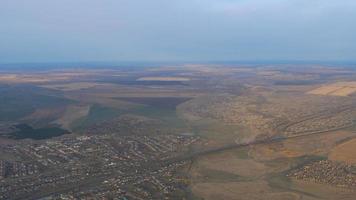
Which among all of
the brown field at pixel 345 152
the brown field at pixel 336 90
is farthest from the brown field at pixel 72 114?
the brown field at pixel 336 90

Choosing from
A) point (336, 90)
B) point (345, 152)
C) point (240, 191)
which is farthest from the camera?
point (336, 90)

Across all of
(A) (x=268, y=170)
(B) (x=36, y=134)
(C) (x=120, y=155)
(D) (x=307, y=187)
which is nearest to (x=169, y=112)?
(B) (x=36, y=134)

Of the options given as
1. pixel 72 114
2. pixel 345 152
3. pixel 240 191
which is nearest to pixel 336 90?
pixel 72 114

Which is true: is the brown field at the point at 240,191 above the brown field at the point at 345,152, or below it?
below

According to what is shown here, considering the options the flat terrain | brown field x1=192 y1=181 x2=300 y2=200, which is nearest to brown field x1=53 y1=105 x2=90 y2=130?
the flat terrain

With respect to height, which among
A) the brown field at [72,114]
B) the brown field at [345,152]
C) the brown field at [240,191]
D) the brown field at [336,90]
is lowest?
the brown field at [240,191]

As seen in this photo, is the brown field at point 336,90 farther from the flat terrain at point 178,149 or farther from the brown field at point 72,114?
the brown field at point 72,114

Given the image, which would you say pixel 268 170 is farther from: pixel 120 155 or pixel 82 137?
pixel 82 137

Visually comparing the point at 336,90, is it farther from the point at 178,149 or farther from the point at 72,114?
the point at 178,149

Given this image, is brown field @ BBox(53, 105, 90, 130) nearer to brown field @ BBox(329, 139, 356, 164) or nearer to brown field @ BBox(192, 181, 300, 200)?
brown field @ BBox(192, 181, 300, 200)
